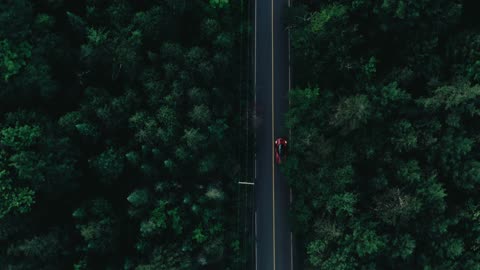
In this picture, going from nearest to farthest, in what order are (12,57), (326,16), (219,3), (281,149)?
1. (12,57)
2. (326,16)
3. (219,3)
4. (281,149)

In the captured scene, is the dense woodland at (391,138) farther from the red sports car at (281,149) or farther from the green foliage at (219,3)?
the green foliage at (219,3)

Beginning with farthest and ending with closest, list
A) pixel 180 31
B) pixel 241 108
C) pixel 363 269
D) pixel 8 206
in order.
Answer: pixel 241 108, pixel 180 31, pixel 363 269, pixel 8 206

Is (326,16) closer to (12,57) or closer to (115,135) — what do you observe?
(115,135)

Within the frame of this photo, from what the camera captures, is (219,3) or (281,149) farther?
(281,149)

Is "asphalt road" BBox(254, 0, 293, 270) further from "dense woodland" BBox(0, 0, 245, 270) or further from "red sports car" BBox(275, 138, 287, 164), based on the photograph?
"dense woodland" BBox(0, 0, 245, 270)

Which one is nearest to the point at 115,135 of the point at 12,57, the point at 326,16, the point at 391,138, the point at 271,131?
the point at 12,57

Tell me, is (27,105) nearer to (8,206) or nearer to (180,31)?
(8,206)

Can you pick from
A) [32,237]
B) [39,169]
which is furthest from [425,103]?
[32,237]
